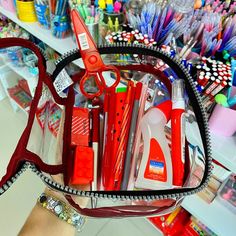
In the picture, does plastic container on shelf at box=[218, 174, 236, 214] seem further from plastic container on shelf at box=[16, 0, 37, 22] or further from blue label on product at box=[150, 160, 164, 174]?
plastic container on shelf at box=[16, 0, 37, 22]

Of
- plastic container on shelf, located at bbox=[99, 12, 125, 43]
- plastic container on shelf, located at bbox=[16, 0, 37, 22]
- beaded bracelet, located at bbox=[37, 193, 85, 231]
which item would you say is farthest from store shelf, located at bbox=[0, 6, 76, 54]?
beaded bracelet, located at bbox=[37, 193, 85, 231]

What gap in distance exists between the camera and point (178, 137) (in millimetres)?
384

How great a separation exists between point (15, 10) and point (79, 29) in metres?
0.57

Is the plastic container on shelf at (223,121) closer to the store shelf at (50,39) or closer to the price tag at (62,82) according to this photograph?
the price tag at (62,82)

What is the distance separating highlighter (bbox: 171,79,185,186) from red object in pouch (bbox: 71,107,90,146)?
152 mm

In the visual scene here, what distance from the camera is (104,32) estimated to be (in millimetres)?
566

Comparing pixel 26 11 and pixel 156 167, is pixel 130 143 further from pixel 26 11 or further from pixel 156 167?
pixel 26 11

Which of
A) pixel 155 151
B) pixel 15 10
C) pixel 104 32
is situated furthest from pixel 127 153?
pixel 15 10

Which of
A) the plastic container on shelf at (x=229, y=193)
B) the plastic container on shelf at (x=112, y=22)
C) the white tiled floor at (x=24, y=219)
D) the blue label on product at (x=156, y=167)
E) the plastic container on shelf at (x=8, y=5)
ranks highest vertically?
the plastic container on shelf at (x=112, y=22)

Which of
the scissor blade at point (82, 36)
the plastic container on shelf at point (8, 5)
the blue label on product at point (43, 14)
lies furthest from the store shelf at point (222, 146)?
the plastic container on shelf at point (8, 5)

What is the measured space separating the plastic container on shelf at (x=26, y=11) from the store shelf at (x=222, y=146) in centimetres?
61

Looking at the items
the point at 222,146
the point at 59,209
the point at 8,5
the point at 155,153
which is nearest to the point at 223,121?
the point at 222,146

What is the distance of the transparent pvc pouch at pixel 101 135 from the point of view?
1.05ft

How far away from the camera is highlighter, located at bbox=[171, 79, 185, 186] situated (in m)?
0.37
